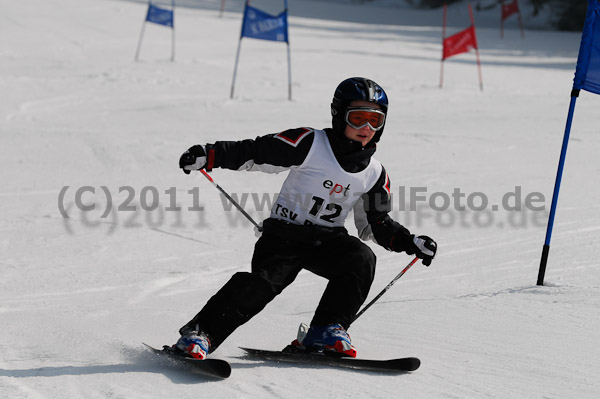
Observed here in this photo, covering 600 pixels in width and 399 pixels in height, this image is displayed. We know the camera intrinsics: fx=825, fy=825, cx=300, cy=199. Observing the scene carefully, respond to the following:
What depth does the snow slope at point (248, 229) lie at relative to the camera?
11.3ft

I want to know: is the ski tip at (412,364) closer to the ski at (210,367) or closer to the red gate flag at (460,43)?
the ski at (210,367)

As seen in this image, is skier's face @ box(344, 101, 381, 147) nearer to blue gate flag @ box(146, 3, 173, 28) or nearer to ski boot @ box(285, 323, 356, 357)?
ski boot @ box(285, 323, 356, 357)

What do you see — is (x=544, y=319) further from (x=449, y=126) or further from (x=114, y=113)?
→ (x=114, y=113)

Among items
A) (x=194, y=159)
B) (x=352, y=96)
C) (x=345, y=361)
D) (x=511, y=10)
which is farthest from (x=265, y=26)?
(x=511, y=10)

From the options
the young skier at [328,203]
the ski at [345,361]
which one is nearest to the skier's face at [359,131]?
the young skier at [328,203]

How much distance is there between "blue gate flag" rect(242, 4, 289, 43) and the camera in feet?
43.9

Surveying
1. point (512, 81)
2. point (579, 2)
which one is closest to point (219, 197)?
point (512, 81)

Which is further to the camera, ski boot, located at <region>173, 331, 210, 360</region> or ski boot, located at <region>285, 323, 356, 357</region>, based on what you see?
ski boot, located at <region>285, 323, 356, 357</region>

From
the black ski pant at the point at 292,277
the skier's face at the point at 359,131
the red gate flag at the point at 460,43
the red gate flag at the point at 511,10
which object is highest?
the red gate flag at the point at 511,10

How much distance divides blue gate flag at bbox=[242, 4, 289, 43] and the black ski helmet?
9781 millimetres

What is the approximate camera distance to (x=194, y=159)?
3.61 metres

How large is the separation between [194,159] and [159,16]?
14.1m

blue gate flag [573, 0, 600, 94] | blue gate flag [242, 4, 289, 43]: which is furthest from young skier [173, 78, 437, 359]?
blue gate flag [242, 4, 289, 43]

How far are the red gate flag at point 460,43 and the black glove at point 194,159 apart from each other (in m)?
12.5
